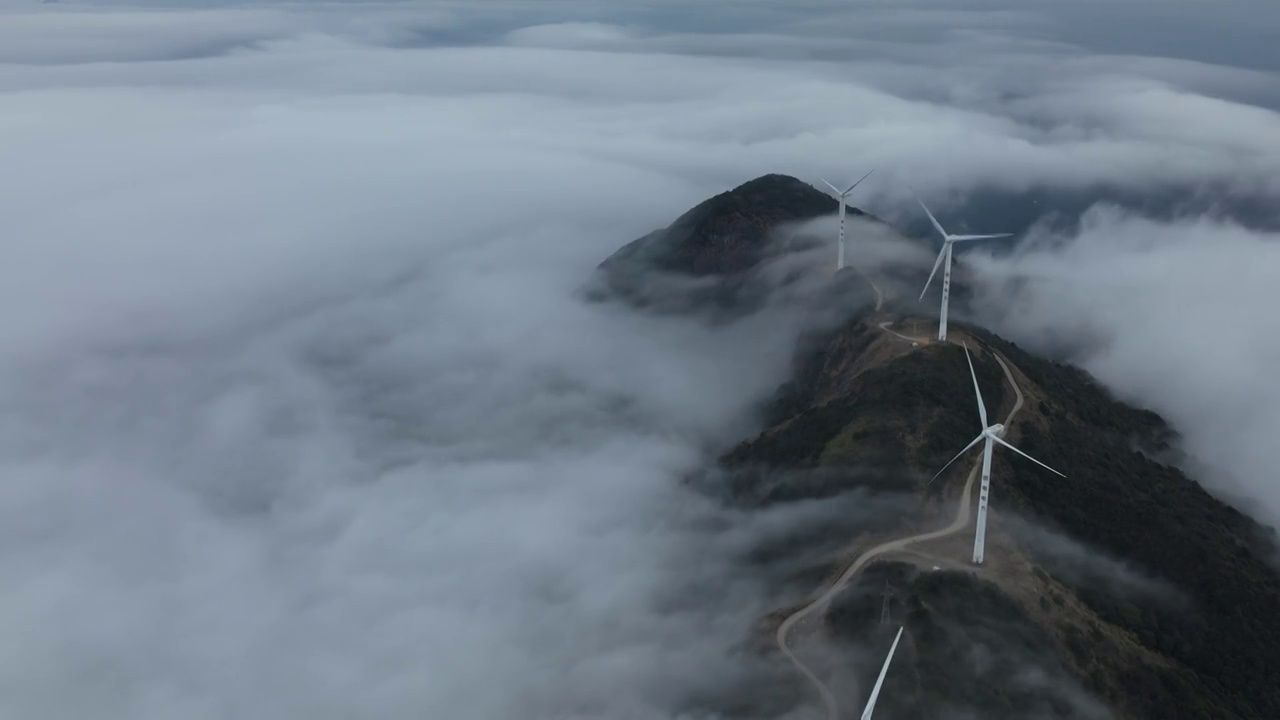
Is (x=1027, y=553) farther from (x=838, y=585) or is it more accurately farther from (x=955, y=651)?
(x=838, y=585)

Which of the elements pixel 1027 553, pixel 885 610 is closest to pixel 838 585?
pixel 885 610

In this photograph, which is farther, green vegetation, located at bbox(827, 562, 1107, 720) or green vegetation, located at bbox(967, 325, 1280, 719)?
green vegetation, located at bbox(967, 325, 1280, 719)

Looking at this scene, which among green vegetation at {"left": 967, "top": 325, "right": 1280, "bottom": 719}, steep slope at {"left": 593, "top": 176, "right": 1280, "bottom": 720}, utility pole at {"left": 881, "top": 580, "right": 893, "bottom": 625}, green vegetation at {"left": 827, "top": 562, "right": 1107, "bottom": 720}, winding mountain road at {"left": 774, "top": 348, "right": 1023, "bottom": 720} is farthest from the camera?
green vegetation at {"left": 967, "top": 325, "right": 1280, "bottom": 719}

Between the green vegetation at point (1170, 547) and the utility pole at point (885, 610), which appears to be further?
the green vegetation at point (1170, 547)

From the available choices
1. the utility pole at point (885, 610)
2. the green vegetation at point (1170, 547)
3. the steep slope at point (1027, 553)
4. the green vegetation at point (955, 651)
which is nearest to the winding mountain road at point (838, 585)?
the steep slope at point (1027, 553)

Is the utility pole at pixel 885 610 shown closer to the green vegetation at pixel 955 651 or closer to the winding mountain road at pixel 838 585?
the green vegetation at pixel 955 651

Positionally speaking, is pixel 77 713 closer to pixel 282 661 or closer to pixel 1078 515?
pixel 282 661

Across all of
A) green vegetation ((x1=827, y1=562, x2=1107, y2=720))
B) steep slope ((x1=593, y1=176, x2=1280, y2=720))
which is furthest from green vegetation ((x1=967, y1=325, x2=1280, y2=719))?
green vegetation ((x1=827, y1=562, x2=1107, y2=720))

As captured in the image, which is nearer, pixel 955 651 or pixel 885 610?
pixel 955 651

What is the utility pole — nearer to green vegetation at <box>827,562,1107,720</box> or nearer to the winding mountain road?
green vegetation at <box>827,562,1107,720</box>
